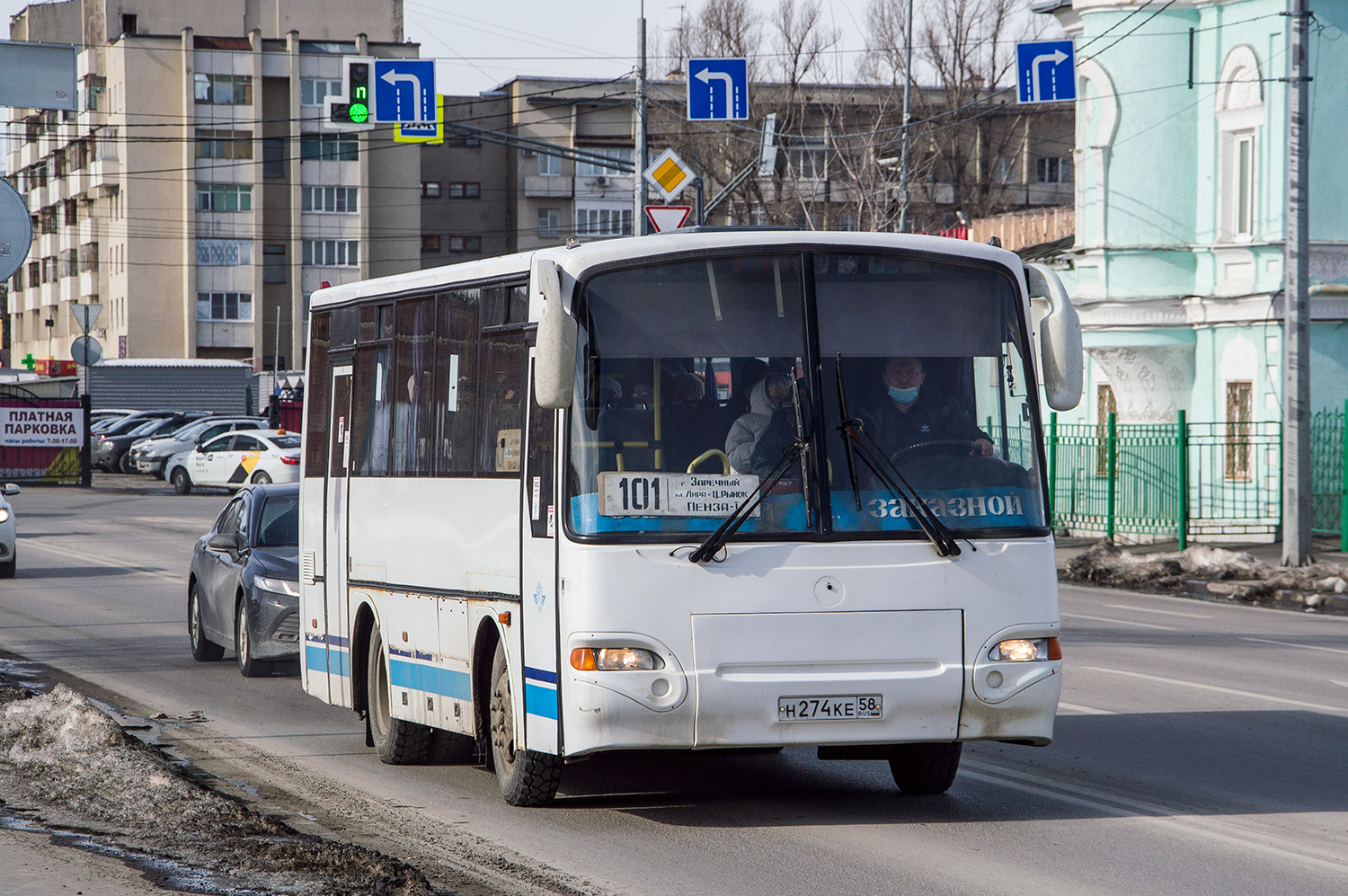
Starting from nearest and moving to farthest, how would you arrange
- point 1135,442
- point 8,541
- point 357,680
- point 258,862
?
point 258,862, point 357,680, point 8,541, point 1135,442

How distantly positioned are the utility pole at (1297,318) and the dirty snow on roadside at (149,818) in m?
16.3

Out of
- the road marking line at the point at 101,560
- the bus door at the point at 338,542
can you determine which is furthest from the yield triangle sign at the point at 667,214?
the bus door at the point at 338,542

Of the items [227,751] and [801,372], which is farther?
[227,751]

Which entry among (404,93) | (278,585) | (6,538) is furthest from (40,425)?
(278,585)

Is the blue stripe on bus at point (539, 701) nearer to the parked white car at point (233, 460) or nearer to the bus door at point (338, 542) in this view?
the bus door at point (338, 542)

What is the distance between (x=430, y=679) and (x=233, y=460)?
33.9m

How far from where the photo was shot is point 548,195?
94.8m

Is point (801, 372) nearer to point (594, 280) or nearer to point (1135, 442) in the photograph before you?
point (594, 280)

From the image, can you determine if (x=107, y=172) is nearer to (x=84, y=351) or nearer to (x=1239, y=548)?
(x=84, y=351)

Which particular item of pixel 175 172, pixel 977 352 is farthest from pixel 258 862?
pixel 175 172

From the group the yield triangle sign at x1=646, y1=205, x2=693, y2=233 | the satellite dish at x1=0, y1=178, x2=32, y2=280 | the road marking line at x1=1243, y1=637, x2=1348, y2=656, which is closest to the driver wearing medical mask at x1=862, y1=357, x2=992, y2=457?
the satellite dish at x1=0, y1=178, x2=32, y2=280

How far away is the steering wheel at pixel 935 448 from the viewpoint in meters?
7.89

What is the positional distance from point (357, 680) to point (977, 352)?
3.98 m

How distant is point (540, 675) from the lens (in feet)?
25.6
